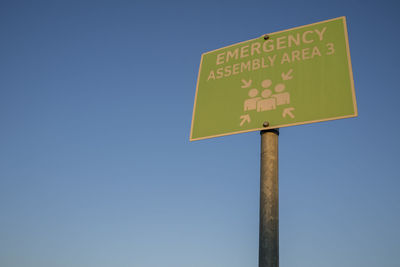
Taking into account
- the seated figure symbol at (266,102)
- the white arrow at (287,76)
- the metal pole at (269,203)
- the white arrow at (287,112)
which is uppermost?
the white arrow at (287,76)

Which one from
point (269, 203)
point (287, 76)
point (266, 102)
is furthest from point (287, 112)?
point (269, 203)

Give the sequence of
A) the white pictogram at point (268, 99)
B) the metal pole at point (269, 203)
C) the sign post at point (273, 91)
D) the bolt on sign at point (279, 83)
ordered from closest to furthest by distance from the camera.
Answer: the metal pole at point (269, 203)
the sign post at point (273, 91)
the bolt on sign at point (279, 83)
the white pictogram at point (268, 99)

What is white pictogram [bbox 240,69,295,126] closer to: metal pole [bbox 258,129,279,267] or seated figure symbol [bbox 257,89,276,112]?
seated figure symbol [bbox 257,89,276,112]

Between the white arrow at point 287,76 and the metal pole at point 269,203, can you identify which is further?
the white arrow at point 287,76

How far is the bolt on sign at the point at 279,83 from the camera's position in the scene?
256cm

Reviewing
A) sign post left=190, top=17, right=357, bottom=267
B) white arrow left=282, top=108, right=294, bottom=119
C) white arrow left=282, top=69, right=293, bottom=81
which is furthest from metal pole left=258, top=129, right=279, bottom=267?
white arrow left=282, top=69, right=293, bottom=81

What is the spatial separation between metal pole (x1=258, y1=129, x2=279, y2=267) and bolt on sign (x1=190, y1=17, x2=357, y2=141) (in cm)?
20

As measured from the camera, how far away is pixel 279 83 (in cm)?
279

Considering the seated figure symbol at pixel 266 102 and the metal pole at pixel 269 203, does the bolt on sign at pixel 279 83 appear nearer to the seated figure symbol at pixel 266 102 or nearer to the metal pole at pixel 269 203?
the seated figure symbol at pixel 266 102

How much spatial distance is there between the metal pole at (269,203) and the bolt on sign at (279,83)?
199 millimetres

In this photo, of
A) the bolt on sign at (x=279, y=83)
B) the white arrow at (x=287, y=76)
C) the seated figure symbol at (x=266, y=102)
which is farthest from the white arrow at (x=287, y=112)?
the white arrow at (x=287, y=76)

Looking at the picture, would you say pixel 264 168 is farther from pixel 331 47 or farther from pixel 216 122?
pixel 331 47

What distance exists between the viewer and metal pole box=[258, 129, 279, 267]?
7.16ft

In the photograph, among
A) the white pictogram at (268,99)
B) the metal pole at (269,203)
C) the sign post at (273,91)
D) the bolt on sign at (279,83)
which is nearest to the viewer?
the metal pole at (269,203)
